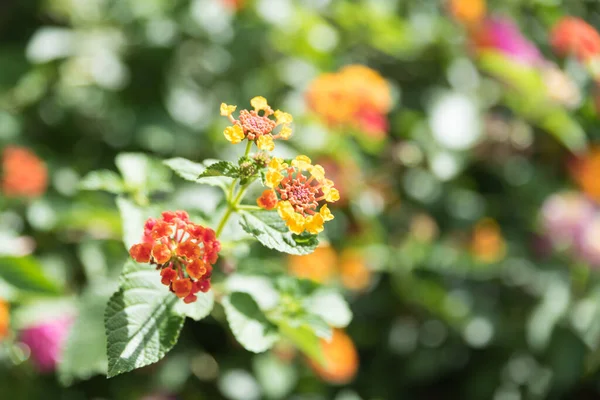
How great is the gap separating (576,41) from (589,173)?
0.35 m

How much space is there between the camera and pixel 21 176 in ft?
4.34

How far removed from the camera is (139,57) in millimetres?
1646

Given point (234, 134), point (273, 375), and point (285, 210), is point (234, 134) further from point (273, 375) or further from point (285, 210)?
point (273, 375)

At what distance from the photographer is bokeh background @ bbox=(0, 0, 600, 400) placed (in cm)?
138

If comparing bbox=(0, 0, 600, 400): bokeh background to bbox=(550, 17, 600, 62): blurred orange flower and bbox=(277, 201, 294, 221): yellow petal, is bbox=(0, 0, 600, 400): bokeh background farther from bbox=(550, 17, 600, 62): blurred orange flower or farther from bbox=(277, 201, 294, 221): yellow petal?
bbox=(277, 201, 294, 221): yellow petal

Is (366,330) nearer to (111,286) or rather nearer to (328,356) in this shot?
(328,356)

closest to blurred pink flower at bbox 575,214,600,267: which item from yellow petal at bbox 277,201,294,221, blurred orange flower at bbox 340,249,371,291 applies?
blurred orange flower at bbox 340,249,371,291

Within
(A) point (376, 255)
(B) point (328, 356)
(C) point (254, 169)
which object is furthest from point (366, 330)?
(C) point (254, 169)

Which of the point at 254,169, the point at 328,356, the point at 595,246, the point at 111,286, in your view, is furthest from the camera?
the point at 595,246

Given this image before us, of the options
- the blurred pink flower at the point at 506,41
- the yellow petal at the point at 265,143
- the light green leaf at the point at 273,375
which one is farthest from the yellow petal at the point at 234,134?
the blurred pink flower at the point at 506,41

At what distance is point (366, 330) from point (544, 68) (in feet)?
2.73

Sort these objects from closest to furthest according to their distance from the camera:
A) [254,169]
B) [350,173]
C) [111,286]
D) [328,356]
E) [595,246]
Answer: [254,169] → [111,286] → [328,356] → [350,173] → [595,246]

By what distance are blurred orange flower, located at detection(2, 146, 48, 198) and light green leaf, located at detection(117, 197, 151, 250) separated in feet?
2.08

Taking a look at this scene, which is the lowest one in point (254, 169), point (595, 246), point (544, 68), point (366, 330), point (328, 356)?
point (366, 330)
